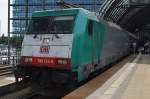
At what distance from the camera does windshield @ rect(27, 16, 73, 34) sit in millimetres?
13922

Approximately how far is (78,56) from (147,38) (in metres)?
77.8

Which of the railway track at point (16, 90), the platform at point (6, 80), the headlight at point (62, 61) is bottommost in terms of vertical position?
the railway track at point (16, 90)

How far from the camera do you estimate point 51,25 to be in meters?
14.3

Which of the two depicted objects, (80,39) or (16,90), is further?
(16,90)

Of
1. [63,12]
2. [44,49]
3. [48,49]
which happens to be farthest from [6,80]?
[63,12]

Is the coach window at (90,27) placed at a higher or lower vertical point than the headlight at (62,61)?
higher

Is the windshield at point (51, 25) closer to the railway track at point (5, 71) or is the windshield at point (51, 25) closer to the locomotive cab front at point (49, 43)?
the locomotive cab front at point (49, 43)

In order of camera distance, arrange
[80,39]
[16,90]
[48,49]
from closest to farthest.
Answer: [80,39] < [48,49] < [16,90]

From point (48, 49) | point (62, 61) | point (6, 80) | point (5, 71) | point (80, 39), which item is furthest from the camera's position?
point (5, 71)

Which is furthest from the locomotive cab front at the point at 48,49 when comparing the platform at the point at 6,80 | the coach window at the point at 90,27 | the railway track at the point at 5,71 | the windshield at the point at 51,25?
the railway track at the point at 5,71

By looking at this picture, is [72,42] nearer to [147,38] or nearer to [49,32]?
[49,32]

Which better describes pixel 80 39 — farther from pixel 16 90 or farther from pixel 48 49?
pixel 16 90

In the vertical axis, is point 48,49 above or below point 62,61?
above

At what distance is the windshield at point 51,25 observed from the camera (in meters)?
13.9
